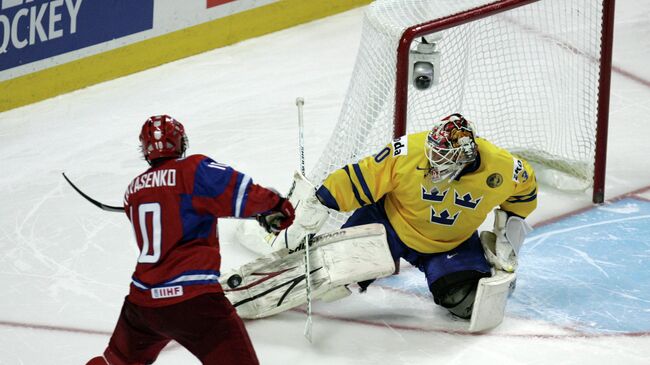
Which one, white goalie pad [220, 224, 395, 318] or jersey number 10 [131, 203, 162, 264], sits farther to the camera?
white goalie pad [220, 224, 395, 318]

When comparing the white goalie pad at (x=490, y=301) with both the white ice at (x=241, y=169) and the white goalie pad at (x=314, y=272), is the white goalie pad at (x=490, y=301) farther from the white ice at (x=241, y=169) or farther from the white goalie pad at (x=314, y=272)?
the white goalie pad at (x=314, y=272)

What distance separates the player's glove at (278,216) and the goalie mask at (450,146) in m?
0.67

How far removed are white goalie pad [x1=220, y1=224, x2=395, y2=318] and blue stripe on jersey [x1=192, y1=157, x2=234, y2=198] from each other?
94 cm

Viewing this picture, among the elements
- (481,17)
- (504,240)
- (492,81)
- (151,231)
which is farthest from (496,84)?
(151,231)

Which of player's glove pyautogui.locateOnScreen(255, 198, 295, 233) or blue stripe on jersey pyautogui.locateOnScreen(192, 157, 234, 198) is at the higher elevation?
blue stripe on jersey pyautogui.locateOnScreen(192, 157, 234, 198)

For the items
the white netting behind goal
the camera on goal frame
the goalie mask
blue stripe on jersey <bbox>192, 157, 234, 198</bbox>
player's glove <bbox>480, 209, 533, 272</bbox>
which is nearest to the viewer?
blue stripe on jersey <bbox>192, 157, 234, 198</bbox>

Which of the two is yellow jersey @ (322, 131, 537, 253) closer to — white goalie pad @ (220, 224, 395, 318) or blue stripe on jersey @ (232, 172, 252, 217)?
white goalie pad @ (220, 224, 395, 318)

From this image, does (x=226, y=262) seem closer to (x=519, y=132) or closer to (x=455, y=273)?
(x=455, y=273)

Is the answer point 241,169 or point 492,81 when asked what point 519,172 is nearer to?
point 492,81

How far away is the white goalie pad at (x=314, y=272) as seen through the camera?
468 centimetres

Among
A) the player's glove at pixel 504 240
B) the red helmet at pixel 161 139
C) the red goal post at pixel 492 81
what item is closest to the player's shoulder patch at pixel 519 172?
the player's glove at pixel 504 240

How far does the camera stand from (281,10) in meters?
7.44

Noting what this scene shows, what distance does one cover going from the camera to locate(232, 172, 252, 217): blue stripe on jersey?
386 centimetres

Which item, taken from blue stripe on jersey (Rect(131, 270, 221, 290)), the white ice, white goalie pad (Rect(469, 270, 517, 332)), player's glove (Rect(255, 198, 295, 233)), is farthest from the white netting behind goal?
blue stripe on jersey (Rect(131, 270, 221, 290))
